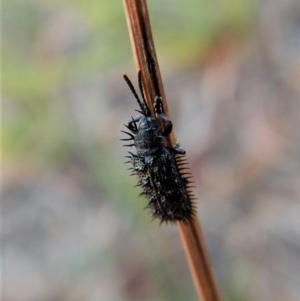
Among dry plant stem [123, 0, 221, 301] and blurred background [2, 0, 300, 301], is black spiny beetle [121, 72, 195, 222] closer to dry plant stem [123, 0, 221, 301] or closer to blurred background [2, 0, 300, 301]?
dry plant stem [123, 0, 221, 301]

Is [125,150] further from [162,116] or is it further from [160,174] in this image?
[162,116]

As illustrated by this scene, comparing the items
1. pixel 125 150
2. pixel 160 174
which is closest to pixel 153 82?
pixel 160 174

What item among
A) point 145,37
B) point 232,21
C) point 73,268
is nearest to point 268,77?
point 232,21

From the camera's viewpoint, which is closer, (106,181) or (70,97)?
(106,181)

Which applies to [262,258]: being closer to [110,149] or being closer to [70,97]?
[110,149]

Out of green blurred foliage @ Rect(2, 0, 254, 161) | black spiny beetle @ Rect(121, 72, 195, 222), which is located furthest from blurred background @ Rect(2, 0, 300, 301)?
black spiny beetle @ Rect(121, 72, 195, 222)

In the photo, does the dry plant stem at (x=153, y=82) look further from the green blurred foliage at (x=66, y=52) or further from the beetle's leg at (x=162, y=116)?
the green blurred foliage at (x=66, y=52)

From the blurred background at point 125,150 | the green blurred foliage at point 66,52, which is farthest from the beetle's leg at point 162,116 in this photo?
the green blurred foliage at point 66,52

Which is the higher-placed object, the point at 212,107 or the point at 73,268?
the point at 212,107
